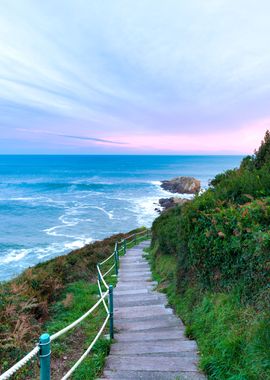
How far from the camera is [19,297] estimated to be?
19.2ft

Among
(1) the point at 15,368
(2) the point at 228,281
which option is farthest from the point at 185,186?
(1) the point at 15,368

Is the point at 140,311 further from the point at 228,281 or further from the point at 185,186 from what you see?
the point at 185,186

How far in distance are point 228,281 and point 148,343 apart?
64.6 inches

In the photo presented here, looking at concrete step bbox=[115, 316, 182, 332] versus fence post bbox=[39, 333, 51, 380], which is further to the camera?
concrete step bbox=[115, 316, 182, 332]

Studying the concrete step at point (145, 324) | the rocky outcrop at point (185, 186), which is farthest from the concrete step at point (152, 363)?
the rocky outcrop at point (185, 186)

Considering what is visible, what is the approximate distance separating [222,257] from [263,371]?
196 centimetres

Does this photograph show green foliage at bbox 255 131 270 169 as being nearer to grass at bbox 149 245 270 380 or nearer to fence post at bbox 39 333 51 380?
grass at bbox 149 245 270 380

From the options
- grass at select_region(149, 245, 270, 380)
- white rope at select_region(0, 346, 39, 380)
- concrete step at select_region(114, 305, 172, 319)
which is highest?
white rope at select_region(0, 346, 39, 380)

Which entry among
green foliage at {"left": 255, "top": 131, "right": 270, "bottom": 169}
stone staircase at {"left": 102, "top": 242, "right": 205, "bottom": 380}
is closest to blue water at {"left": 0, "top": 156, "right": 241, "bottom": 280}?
stone staircase at {"left": 102, "top": 242, "right": 205, "bottom": 380}

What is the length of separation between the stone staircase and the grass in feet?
0.67

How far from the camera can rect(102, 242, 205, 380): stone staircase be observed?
10.5 feet

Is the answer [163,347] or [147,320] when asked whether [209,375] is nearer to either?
[163,347]

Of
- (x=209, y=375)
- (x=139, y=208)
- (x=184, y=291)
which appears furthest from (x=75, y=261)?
(x=139, y=208)

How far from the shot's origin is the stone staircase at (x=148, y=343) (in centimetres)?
321
